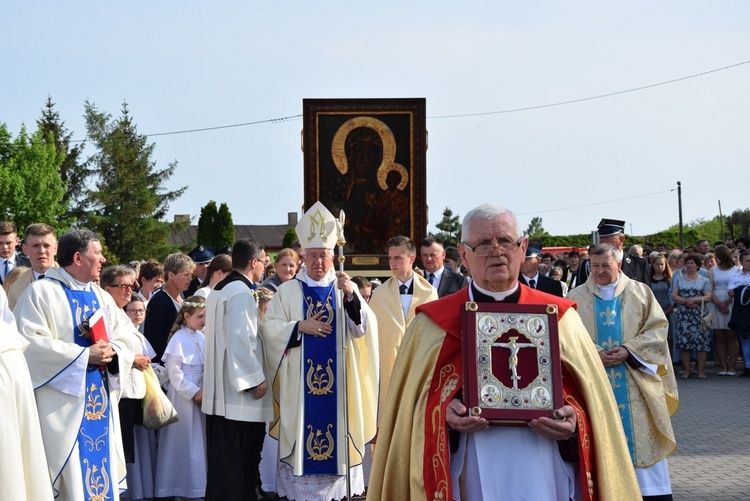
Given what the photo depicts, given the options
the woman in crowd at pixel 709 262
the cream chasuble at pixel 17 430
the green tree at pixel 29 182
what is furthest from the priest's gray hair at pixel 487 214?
the green tree at pixel 29 182

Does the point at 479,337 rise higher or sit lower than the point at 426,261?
lower

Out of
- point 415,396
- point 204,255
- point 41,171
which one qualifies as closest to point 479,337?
point 415,396

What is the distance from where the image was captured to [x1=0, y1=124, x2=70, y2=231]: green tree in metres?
50.8

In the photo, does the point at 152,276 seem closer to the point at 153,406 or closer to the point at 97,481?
the point at 153,406

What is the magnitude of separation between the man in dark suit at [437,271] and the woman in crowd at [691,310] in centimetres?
745

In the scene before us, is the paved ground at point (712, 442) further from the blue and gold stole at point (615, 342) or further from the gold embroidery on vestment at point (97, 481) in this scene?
the gold embroidery on vestment at point (97, 481)

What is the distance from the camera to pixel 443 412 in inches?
164

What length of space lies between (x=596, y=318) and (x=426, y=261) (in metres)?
2.80

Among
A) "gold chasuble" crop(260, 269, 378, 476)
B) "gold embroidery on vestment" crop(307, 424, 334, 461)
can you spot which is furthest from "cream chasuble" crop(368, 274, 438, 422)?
"gold embroidery on vestment" crop(307, 424, 334, 461)

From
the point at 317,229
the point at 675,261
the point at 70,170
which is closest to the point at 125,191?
the point at 70,170

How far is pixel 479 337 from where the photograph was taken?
13.6 ft

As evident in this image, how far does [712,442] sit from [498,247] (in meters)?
7.54

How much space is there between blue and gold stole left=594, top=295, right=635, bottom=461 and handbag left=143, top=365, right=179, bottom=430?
132 inches

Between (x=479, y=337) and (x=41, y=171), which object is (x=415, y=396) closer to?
(x=479, y=337)
